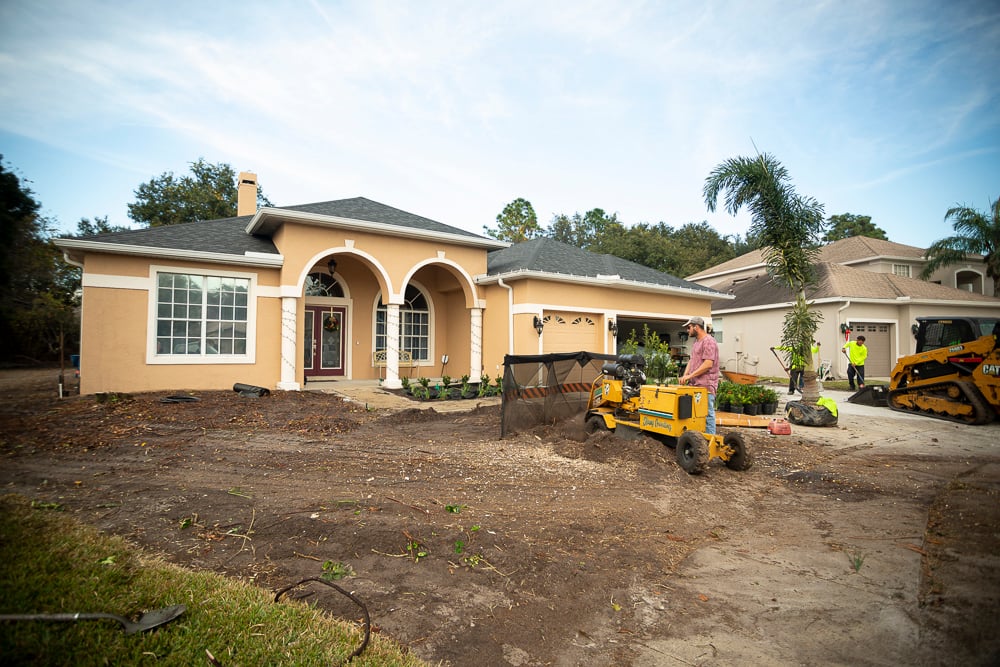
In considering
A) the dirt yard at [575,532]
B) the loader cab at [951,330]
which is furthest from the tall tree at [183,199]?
the loader cab at [951,330]

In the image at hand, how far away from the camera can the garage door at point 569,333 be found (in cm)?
1417

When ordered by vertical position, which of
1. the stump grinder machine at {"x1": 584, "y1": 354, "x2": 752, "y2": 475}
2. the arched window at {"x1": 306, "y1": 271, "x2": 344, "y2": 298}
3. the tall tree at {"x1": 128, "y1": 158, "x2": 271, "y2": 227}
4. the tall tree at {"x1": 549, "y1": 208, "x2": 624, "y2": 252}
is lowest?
the stump grinder machine at {"x1": 584, "y1": 354, "x2": 752, "y2": 475}

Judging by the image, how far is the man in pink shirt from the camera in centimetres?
612

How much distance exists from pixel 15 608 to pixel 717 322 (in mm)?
25757

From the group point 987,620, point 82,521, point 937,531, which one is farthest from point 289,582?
point 937,531

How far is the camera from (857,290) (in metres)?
19.7

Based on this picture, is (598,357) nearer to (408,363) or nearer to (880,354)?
(408,363)

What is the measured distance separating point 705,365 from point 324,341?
1165 cm

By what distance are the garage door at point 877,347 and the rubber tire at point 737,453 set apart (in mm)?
17454

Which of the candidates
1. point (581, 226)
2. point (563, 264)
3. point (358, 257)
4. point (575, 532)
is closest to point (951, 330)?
point (563, 264)

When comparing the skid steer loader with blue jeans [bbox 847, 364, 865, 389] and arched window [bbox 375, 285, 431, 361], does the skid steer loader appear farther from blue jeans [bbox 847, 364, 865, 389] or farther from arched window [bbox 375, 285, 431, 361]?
arched window [bbox 375, 285, 431, 361]

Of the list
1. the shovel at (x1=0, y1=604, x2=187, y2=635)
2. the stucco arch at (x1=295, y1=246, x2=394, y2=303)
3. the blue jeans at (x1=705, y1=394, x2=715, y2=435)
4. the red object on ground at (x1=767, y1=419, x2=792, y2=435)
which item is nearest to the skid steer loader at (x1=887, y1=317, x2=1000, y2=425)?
the red object on ground at (x1=767, y1=419, x2=792, y2=435)

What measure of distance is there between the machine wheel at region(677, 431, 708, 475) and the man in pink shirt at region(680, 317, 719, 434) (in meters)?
0.49

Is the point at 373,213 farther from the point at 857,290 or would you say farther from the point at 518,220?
the point at 518,220
